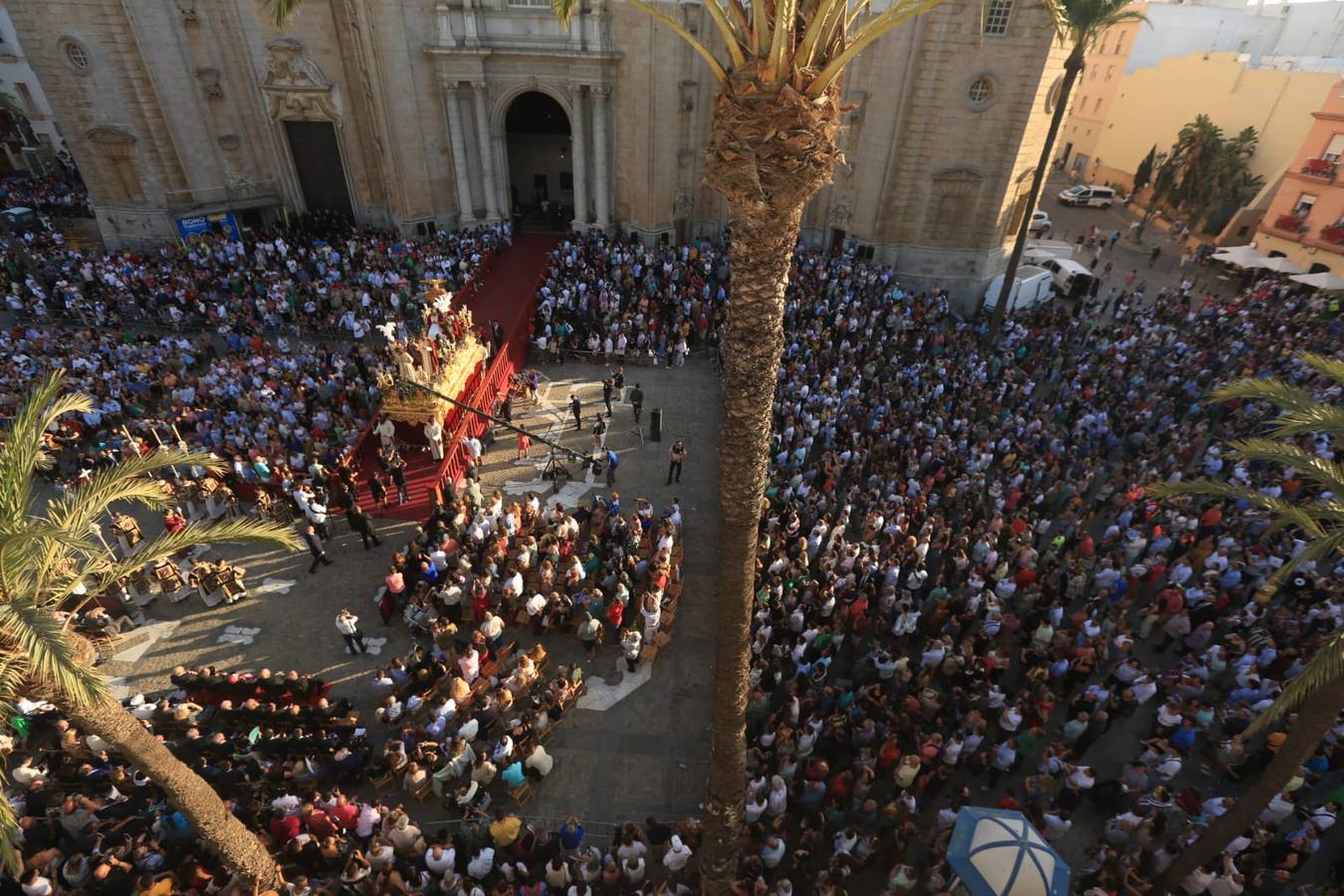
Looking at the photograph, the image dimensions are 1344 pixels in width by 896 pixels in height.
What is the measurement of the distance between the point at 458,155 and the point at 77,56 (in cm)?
1499

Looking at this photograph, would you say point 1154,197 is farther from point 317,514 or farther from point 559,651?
point 317,514

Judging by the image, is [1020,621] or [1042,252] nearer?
[1020,621]

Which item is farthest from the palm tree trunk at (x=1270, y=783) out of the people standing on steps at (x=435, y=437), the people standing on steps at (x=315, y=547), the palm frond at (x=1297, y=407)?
the people standing on steps at (x=435, y=437)

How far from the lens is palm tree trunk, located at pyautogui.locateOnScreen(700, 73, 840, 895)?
5645 mm

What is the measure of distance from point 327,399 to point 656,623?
42.3ft

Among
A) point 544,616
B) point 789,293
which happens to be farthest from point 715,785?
point 789,293

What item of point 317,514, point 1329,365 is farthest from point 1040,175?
point 317,514

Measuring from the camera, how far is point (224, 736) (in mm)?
11234

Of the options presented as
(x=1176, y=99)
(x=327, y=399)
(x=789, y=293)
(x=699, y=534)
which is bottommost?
(x=699, y=534)

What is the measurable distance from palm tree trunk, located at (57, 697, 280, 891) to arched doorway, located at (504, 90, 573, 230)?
99.2 ft

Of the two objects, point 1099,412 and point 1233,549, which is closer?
point 1233,549

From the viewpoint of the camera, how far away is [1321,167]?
3219 centimetres

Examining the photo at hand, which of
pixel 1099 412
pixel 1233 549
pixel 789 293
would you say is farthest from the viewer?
pixel 789 293

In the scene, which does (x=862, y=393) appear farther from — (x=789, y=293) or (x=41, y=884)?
(x=41, y=884)
